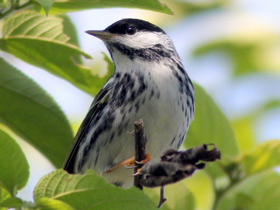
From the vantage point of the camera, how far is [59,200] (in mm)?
1864

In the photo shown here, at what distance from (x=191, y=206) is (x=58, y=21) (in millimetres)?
1093

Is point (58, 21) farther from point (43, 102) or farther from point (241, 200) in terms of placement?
point (241, 200)

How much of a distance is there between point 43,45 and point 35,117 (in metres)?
0.34

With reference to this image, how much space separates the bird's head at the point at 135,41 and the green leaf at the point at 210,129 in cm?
66

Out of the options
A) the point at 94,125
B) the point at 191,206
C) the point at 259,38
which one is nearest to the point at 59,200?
the point at 191,206

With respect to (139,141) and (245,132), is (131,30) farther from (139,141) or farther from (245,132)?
(139,141)

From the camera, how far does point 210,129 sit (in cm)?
271

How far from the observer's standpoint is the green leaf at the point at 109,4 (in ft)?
7.69

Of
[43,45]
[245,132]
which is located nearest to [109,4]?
[43,45]

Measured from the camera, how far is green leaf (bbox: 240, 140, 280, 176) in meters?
2.61

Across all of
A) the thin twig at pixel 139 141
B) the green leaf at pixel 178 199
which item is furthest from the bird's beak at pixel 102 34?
the thin twig at pixel 139 141

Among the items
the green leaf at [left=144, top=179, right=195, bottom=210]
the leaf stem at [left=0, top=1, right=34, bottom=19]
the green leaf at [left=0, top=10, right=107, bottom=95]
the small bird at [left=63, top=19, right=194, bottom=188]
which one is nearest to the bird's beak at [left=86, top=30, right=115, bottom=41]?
the small bird at [left=63, top=19, right=194, bottom=188]

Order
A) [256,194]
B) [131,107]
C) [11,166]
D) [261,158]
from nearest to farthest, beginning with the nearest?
[11,166], [261,158], [256,194], [131,107]

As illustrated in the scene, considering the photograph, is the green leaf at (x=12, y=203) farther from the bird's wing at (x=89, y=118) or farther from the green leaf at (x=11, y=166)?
the bird's wing at (x=89, y=118)
